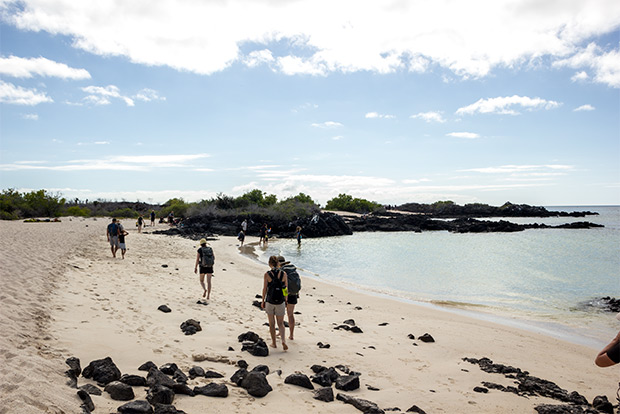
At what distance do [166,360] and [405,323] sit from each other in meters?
7.44

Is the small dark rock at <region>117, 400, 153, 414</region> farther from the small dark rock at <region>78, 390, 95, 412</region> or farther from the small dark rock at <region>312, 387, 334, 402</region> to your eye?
the small dark rock at <region>312, 387, 334, 402</region>

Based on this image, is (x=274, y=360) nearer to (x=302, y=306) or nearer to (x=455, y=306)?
(x=302, y=306)

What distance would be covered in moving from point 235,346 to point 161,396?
3.03 m

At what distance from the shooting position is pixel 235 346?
8016 mm

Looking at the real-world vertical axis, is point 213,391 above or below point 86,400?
below

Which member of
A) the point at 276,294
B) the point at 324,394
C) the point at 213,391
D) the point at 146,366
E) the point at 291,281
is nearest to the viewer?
the point at 213,391

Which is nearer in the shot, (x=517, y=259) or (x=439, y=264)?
(x=439, y=264)

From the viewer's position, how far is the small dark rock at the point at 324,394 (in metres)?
5.86

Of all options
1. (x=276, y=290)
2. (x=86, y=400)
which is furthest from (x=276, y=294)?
(x=86, y=400)

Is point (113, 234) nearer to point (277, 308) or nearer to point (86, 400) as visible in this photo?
point (277, 308)

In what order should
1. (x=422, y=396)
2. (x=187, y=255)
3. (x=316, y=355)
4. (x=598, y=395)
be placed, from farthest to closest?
(x=187, y=255) → (x=316, y=355) → (x=598, y=395) → (x=422, y=396)

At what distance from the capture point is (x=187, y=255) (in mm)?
24109

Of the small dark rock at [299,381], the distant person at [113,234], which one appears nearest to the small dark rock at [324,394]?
the small dark rock at [299,381]

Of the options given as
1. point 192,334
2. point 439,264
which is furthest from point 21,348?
point 439,264
